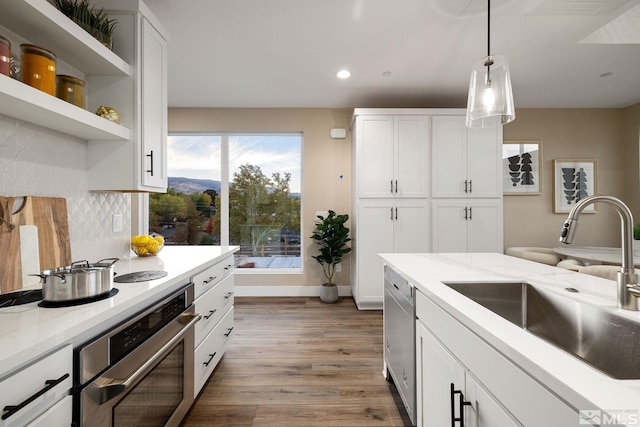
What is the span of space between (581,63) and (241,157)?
418 cm

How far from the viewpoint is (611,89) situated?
144 inches

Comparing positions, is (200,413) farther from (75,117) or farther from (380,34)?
(380,34)

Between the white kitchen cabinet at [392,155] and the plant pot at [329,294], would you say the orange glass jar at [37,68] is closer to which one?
the white kitchen cabinet at [392,155]

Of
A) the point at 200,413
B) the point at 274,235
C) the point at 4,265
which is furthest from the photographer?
the point at 274,235

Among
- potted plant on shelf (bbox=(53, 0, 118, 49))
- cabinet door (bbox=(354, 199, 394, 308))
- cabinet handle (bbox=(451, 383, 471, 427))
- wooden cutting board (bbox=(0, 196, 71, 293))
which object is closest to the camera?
cabinet handle (bbox=(451, 383, 471, 427))

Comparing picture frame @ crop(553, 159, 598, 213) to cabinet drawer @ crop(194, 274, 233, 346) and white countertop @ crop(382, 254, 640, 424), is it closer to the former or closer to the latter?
white countertop @ crop(382, 254, 640, 424)

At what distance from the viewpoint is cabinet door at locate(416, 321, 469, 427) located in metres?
1.07

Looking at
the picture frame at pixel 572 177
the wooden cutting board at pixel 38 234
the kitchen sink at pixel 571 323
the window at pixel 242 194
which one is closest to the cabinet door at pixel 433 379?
the kitchen sink at pixel 571 323

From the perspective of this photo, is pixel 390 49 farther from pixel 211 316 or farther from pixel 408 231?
pixel 211 316

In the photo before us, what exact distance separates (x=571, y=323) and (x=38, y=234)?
2287mm

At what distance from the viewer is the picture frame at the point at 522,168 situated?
427cm

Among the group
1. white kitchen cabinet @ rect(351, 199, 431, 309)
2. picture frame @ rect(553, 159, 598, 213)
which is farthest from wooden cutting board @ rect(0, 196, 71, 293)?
picture frame @ rect(553, 159, 598, 213)

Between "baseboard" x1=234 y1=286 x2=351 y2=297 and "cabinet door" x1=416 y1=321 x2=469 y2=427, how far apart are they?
Answer: 2781 millimetres

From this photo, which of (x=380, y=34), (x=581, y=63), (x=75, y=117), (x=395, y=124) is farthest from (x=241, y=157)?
(x=581, y=63)
